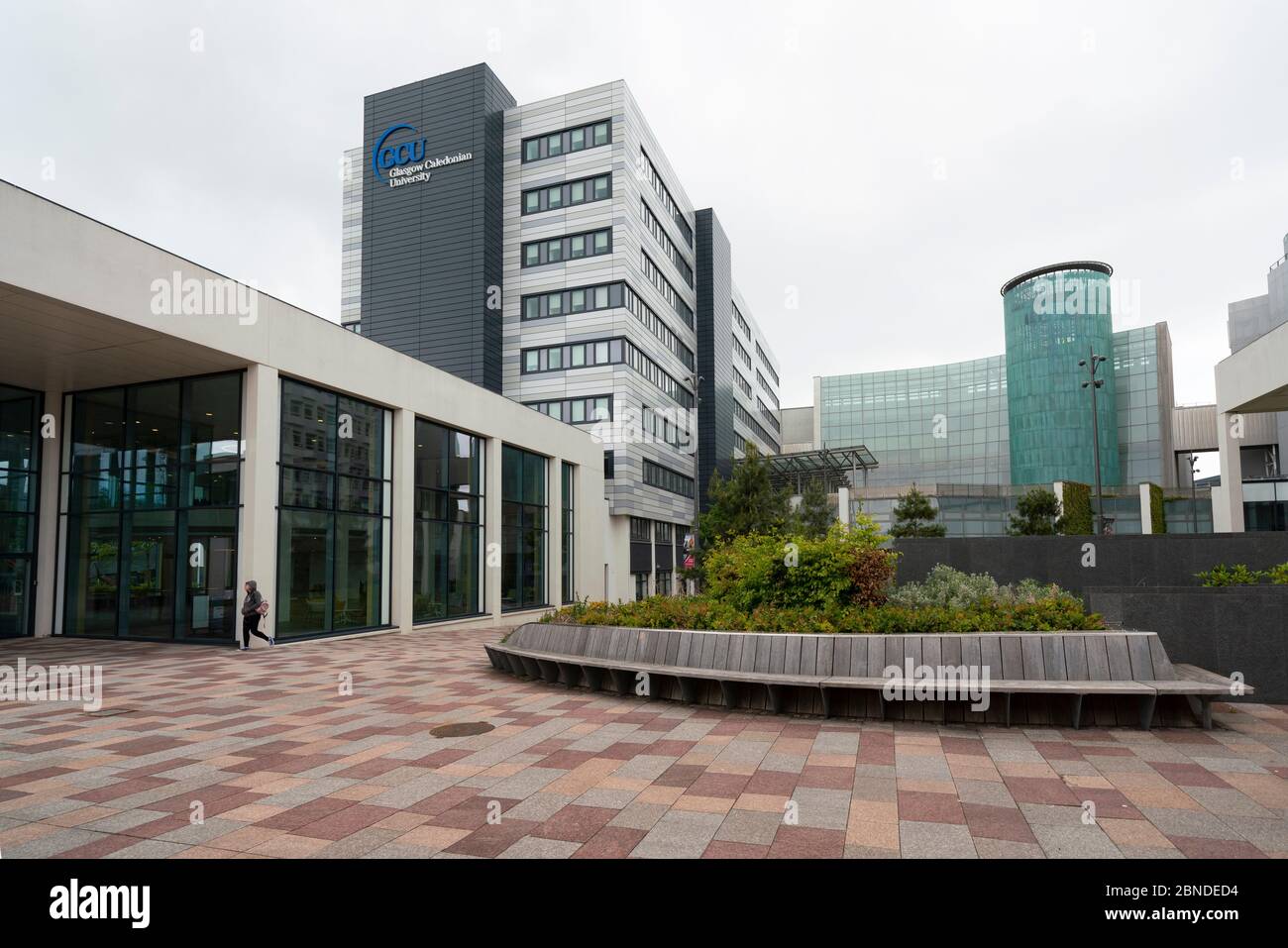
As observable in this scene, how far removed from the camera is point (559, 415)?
4178 centimetres

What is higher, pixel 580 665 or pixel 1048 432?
pixel 1048 432

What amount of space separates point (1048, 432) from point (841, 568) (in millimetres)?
73289

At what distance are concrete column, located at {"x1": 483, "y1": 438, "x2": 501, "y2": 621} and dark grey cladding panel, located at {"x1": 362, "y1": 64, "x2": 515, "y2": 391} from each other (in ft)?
47.2

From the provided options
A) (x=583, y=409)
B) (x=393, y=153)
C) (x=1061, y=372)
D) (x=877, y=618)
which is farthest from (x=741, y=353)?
(x=877, y=618)

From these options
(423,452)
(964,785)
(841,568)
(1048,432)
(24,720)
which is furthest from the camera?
(1048,432)

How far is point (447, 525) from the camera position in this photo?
2547 centimetres

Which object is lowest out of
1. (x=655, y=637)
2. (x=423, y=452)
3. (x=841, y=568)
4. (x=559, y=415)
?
(x=655, y=637)

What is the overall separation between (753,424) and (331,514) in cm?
5815

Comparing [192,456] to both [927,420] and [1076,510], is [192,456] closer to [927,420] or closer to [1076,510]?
[1076,510]

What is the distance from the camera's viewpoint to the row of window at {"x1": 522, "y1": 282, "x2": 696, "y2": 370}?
41344 millimetres

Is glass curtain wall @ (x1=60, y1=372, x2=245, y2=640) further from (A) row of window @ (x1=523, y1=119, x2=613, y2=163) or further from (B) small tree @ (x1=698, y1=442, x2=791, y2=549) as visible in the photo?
(A) row of window @ (x1=523, y1=119, x2=613, y2=163)

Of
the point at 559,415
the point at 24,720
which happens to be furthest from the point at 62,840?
the point at 559,415
